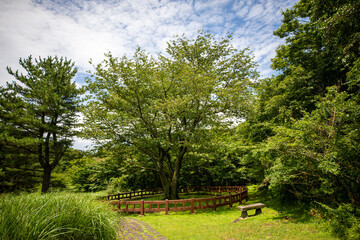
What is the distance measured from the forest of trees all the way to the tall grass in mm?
6318

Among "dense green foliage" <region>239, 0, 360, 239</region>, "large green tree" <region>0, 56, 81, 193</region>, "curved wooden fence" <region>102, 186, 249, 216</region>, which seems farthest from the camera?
"large green tree" <region>0, 56, 81, 193</region>

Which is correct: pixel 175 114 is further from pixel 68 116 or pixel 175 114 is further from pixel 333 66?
pixel 68 116

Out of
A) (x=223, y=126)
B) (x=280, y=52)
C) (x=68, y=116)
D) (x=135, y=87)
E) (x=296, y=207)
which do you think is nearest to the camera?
(x=296, y=207)

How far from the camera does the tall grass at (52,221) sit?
2.89 meters

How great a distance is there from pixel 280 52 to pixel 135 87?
10.8 m

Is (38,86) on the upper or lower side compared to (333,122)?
upper

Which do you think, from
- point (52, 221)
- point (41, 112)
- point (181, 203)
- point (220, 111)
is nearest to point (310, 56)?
point (220, 111)

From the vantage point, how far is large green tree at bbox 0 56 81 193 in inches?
558

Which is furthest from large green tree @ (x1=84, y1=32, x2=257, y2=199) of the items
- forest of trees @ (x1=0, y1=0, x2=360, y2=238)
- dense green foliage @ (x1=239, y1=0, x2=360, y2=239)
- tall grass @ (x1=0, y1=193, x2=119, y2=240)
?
tall grass @ (x1=0, y1=193, x2=119, y2=240)

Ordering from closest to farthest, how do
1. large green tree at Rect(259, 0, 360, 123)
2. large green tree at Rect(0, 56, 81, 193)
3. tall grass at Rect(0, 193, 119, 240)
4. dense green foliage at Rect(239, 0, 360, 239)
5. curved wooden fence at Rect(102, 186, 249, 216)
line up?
tall grass at Rect(0, 193, 119, 240)
dense green foliage at Rect(239, 0, 360, 239)
large green tree at Rect(259, 0, 360, 123)
curved wooden fence at Rect(102, 186, 249, 216)
large green tree at Rect(0, 56, 81, 193)

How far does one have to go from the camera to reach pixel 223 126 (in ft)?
45.4

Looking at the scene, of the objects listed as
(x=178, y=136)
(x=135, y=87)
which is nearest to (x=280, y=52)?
(x=178, y=136)

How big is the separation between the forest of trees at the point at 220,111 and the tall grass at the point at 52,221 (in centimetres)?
632

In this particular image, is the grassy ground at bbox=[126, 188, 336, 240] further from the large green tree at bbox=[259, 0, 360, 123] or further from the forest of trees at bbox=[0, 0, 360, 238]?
the large green tree at bbox=[259, 0, 360, 123]
